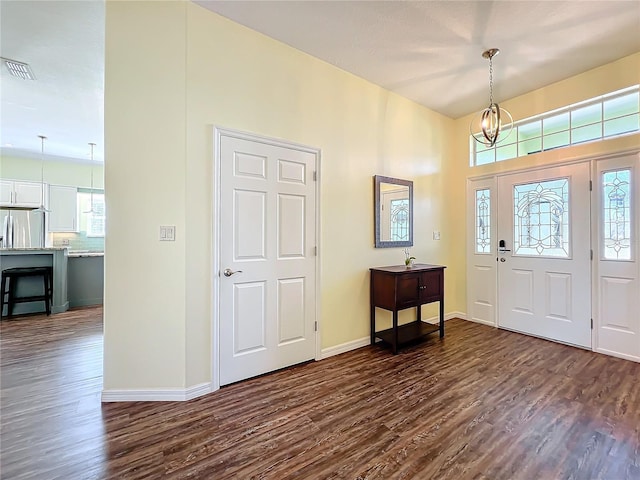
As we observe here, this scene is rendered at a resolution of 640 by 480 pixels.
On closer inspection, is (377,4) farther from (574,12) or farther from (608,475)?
(608,475)

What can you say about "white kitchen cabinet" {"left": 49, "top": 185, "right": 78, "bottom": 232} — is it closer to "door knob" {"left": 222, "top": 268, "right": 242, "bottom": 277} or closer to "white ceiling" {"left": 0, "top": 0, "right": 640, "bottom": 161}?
"white ceiling" {"left": 0, "top": 0, "right": 640, "bottom": 161}

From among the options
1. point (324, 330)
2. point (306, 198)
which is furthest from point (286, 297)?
point (306, 198)

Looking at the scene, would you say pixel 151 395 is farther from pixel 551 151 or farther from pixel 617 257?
pixel 551 151

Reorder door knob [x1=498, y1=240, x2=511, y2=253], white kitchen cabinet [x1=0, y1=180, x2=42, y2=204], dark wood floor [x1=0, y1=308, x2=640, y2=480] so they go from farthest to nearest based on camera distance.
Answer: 1. white kitchen cabinet [x1=0, y1=180, x2=42, y2=204]
2. door knob [x1=498, y1=240, x2=511, y2=253]
3. dark wood floor [x1=0, y1=308, x2=640, y2=480]

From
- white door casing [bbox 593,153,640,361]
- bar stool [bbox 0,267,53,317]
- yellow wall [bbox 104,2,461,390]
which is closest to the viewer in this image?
yellow wall [bbox 104,2,461,390]

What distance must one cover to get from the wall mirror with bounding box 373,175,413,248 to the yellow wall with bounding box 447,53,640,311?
1.01m

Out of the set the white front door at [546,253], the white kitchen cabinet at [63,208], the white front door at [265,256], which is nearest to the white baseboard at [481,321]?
the white front door at [546,253]

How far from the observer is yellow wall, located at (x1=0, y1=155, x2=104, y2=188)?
609cm

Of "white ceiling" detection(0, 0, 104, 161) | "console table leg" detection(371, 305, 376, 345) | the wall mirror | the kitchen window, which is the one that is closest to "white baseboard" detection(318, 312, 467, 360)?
"console table leg" detection(371, 305, 376, 345)

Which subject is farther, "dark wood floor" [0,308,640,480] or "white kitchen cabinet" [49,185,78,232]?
"white kitchen cabinet" [49,185,78,232]

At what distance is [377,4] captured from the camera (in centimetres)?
235

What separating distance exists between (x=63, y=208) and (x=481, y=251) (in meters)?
8.19

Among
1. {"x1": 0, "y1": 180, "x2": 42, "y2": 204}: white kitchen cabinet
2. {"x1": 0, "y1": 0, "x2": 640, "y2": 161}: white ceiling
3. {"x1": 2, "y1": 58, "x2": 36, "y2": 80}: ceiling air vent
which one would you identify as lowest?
{"x1": 0, "y1": 180, "x2": 42, "y2": 204}: white kitchen cabinet

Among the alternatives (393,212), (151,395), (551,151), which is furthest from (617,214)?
(151,395)
